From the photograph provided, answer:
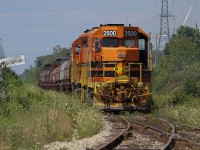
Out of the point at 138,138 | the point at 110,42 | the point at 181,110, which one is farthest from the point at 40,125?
the point at 110,42

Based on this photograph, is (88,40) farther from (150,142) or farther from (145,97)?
(150,142)

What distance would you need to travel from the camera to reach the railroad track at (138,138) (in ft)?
38.6

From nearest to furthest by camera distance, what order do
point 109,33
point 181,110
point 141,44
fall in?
point 181,110 < point 109,33 < point 141,44

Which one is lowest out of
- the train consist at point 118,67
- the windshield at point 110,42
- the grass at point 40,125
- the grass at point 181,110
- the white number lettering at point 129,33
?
the grass at point 181,110

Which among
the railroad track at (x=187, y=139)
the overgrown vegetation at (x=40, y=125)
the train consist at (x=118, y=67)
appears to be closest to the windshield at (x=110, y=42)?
the train consist at (x=118, y=67)

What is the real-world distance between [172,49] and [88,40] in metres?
46.3

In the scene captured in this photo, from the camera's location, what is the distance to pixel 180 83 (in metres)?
43.5

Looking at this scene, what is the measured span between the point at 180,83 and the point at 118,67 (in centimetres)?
2326

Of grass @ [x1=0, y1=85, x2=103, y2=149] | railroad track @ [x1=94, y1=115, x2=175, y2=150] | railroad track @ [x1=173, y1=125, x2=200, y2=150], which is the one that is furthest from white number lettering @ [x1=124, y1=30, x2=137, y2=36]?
railroad track @ [x1=173, y1=125, x2=200, y2=150]

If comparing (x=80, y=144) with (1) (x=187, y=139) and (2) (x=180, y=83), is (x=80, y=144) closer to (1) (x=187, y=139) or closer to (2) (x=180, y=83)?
(1) (x=187, y=139)

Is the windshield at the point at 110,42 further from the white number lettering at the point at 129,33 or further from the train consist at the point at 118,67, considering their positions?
the white number lettering at the point at 129,33

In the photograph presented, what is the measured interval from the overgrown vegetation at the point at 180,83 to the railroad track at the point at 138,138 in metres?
2.92

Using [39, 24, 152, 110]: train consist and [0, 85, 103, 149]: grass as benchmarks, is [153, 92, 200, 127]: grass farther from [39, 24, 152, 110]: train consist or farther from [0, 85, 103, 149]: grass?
[0, 85, 103, 149]: grass

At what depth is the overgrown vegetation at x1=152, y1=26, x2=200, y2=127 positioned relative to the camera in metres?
20.4
